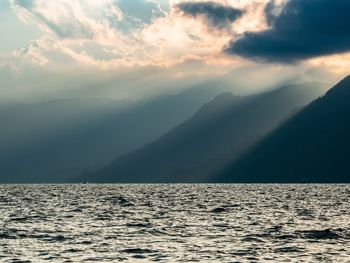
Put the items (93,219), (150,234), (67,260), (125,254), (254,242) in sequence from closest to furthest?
(67,260) → (125,254) → (254,242) → (150,234) → (93,219)

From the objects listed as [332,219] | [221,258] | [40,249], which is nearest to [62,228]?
[40,249]

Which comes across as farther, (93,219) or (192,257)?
(93,219)

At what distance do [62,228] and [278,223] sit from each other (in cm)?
2370

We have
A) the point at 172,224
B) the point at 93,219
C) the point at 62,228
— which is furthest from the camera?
the point at 93,219

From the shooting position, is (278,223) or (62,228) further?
(278,223)

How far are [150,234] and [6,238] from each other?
12.6 meters

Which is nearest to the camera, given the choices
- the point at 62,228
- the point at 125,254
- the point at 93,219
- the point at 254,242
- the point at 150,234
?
the point at 125,254

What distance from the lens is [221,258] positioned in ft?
137

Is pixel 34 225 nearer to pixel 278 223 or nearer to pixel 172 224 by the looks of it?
pixel 172 224

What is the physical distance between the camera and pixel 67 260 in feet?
133

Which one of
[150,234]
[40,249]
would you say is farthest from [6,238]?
[150,234]

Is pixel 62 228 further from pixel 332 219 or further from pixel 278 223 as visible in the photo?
pixel 332 219

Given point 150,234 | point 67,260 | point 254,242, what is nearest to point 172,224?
point 150,234

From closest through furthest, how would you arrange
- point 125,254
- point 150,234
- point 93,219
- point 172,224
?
1. point 125,254
2. point 150,234
3. point 172,224
4. point 93,219
